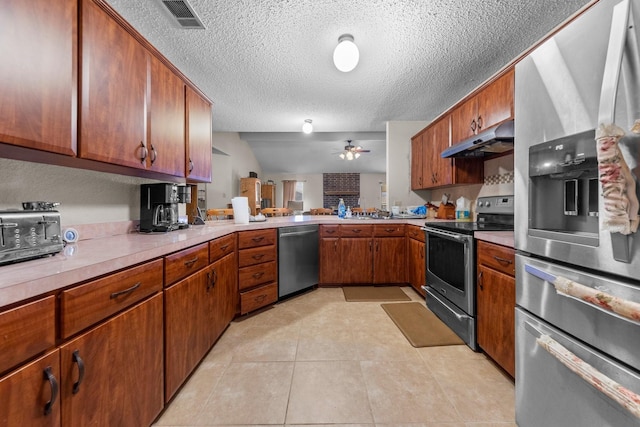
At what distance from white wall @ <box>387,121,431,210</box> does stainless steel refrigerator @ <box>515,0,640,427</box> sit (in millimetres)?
2903

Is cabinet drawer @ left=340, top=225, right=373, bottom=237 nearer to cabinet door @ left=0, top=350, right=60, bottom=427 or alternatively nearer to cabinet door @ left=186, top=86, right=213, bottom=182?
cabinet door @ left=186, top=86, right=213, bottom=182

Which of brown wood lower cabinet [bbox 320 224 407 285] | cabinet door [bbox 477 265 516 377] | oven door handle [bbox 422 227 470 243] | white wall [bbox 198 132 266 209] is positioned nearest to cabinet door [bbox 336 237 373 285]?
brown wood lower cabinet [bbox 320 224 407 285]

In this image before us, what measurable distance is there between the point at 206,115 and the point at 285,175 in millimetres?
8123

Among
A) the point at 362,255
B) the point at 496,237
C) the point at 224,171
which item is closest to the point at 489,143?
the point at 496,237

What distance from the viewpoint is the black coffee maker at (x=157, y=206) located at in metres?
1.77

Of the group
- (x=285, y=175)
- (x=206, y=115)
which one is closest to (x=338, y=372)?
(x=206, y=115)

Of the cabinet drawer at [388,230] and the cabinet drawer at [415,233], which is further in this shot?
the cabinet drawer at [388,230]

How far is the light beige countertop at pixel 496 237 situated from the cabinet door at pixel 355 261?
4.87 ft

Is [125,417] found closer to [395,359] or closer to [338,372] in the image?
[338,372]

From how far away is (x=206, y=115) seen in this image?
7.42 ft

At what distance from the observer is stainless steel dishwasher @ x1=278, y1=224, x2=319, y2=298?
8.59 ft

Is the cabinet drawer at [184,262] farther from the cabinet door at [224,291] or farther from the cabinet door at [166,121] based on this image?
the cabinet door at [166,121]

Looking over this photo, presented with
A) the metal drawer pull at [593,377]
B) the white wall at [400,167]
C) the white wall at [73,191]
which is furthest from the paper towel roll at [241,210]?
the white wall at [400,167]

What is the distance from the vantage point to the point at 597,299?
2.30 feet
